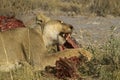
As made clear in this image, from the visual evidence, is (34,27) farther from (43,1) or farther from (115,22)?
(43,1)

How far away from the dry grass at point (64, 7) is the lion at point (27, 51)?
24.2ft

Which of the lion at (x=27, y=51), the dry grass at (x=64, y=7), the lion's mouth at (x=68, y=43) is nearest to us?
the lion at (x=27, y=51)

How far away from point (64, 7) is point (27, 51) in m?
11.0

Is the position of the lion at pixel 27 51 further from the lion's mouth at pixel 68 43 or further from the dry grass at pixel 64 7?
the dry grass at pixel 64 7

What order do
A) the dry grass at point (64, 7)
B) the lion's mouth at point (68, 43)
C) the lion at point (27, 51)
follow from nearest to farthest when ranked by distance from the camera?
the lion at point (27, 51) < the lion's mouth at point (68, 43) < the dry grass at point (64, 7)

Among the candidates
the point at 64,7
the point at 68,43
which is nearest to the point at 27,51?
the point at 68,43

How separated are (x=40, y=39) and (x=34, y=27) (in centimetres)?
33

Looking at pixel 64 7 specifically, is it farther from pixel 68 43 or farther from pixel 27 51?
pixel 27 51

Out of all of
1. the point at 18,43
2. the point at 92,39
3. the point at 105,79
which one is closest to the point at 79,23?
the point at 92,39

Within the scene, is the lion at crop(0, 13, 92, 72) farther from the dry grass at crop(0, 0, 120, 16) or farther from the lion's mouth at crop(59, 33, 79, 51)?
the dry grass at crop(0, 0, 120, 16)

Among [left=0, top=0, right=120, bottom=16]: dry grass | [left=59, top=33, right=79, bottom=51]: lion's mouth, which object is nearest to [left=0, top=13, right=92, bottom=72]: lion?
[left=59, top=33, right=79, bottom=51]: lion's mouth

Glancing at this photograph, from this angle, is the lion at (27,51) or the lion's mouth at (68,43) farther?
the lion's mouth at (68,43)

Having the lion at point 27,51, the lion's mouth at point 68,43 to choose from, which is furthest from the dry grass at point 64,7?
the lion at point 27,51

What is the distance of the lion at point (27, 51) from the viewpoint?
7609 millimetres
